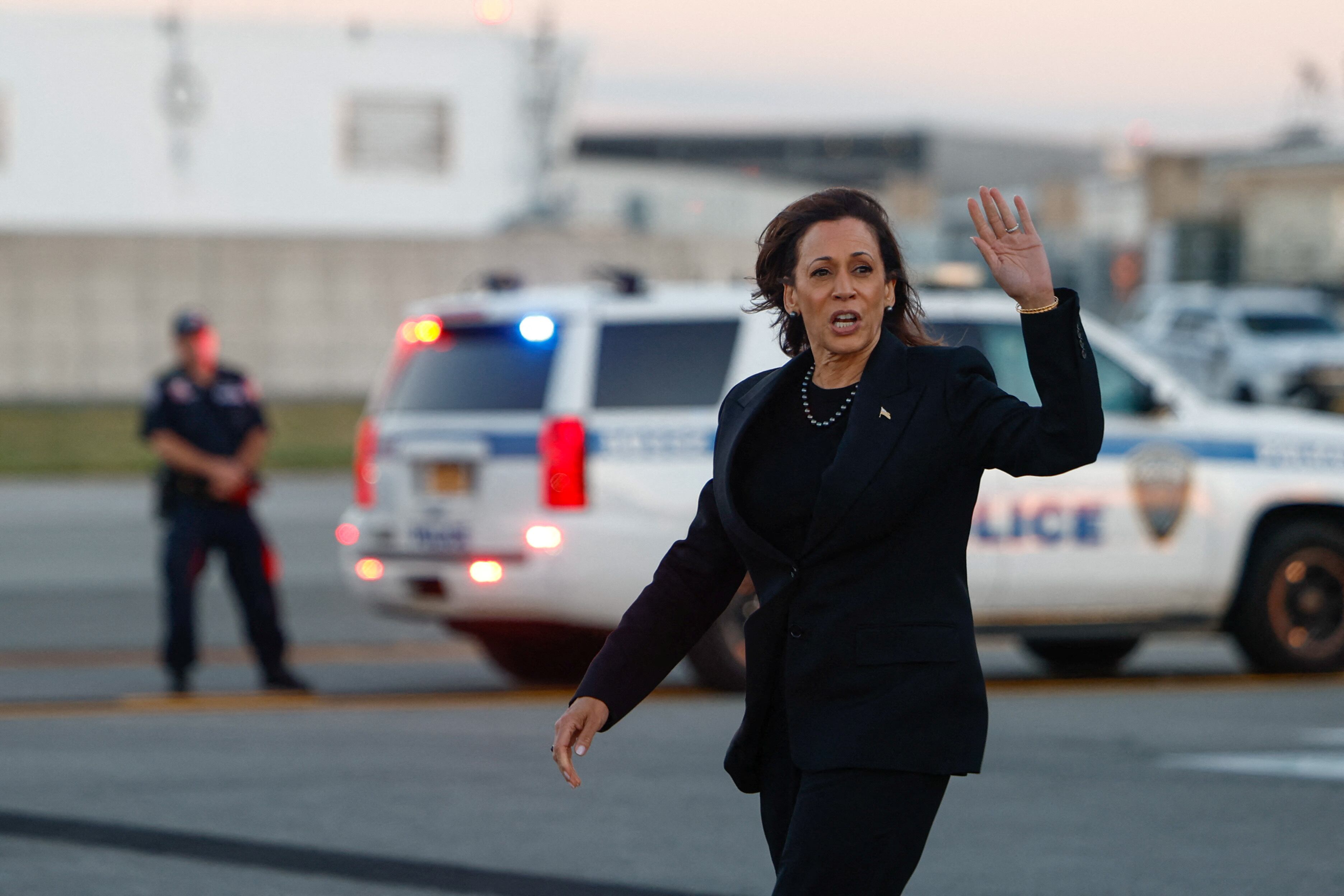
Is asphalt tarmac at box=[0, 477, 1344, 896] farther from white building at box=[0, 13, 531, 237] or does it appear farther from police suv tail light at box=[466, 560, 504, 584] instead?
white building at box=[0, 13, 531, 237]

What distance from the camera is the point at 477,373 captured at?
10062mm

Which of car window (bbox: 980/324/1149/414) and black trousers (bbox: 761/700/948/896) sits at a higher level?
car window (bbox: 980/324/1149/414)

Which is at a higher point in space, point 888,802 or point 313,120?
point 313,120

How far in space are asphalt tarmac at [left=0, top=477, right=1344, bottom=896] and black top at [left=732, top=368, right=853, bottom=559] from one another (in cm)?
245

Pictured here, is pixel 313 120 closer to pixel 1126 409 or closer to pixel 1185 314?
pixel 1185 314

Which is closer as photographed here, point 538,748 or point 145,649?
point 538,748

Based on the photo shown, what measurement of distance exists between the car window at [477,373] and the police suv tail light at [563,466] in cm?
20

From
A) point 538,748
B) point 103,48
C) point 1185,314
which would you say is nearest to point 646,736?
point 538,748

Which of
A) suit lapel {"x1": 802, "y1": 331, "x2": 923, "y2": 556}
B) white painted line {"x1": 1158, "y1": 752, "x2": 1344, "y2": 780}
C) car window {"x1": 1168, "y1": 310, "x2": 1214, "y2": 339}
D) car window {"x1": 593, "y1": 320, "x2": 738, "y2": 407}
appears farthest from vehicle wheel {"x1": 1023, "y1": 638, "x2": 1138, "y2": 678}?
car window {"x1": 1168, "y1": 310, "x2": 1214, "y2": 339}

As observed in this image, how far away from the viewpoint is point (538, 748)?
8.49 metres

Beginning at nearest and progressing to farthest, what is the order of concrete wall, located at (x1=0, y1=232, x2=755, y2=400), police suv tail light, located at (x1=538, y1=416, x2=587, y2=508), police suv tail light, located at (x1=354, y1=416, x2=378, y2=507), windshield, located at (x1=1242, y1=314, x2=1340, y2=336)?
1. police suv tail light, located at (x1=538, y1=416, x2=587, y2=508)
2. police suv tail light, located at (x1=354, y1=416, x2=378, y2=507)
3. windshield, located at (x1=1242, y1=314, x2=1340, y2=336)
4. concrete wall, located at (x1=0, y1=232, x2=755, y2=400)

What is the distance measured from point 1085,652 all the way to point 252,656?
4747 millimetres

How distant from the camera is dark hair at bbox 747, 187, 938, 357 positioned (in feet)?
12.6

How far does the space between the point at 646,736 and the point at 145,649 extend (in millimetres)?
4582
